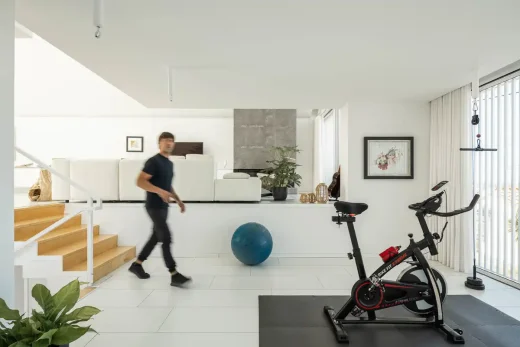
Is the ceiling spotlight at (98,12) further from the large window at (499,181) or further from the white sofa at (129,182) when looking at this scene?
the large window at (499,181)

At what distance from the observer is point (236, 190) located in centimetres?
504

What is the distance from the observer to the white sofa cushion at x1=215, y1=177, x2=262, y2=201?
503 centimetres

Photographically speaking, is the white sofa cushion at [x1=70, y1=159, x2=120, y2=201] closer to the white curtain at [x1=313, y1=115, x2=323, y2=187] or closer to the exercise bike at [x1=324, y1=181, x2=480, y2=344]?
the exercise bike at [x1=324, y1=181, x2=480, y2=344]

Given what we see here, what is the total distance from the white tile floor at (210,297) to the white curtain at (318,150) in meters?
4.22

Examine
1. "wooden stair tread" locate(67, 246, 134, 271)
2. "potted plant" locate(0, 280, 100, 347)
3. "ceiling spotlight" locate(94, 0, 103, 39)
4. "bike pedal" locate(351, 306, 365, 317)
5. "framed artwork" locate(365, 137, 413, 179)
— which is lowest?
"bike pedal" locate(351, 306, 365, 317)

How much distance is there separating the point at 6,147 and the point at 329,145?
6778 millimetres

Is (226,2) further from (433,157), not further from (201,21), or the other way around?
(433,157)

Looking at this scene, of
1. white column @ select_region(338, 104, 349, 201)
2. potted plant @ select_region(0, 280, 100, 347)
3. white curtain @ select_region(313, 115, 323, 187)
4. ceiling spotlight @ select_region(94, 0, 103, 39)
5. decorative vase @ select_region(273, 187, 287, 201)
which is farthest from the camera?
white curtain @ select_region(313, 115, 323, 187)

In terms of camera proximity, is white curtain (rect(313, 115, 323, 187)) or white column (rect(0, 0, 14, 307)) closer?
white column (rect(0, 0, 14, 307))

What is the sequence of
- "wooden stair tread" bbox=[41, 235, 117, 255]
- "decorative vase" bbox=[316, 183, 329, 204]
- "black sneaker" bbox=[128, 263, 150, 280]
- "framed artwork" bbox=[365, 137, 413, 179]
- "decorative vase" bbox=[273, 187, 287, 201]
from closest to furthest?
1. "wooden stair tread" bbox=[41, 235, 117, 255]
2. "black sneaker" bbox=[128, 263, 150, 280]
3. "framed artwork" bbox=[365, 137, 413, 179]
4. "decorative vase" bbox=[316, 183, 329, 204]
5. "decorative vase" bbox=[273, 187, 287, 201]

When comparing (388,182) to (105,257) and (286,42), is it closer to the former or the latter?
(286,42)

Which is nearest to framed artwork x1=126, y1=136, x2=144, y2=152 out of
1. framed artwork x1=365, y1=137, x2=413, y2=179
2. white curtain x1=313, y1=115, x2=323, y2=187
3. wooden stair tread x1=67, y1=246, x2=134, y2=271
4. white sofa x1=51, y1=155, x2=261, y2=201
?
white sofa x1=51, y1=155, x2=261, y2=201

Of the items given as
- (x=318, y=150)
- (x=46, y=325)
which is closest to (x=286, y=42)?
(x=46, y=325)

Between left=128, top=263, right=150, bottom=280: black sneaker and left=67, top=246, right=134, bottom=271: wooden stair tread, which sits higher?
left=67, top=246, right=134, bottom=271: wooden stair tread
